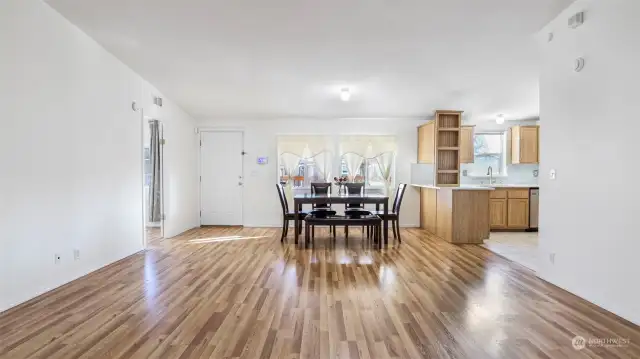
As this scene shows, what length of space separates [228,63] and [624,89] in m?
4.27

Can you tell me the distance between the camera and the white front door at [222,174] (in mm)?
7246

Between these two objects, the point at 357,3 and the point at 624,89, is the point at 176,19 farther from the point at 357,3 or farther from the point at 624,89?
the point at 624,89

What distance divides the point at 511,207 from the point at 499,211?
0.77 ft

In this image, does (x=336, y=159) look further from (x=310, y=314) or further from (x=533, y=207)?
(x=310, y=314)

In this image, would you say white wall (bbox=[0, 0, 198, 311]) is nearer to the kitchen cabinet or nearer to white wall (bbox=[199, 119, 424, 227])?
white wall (bbox=[199, 119, 424, 227])

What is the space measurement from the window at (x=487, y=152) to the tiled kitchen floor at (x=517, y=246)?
155 centimetres

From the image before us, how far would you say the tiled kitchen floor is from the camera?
4.35 meters

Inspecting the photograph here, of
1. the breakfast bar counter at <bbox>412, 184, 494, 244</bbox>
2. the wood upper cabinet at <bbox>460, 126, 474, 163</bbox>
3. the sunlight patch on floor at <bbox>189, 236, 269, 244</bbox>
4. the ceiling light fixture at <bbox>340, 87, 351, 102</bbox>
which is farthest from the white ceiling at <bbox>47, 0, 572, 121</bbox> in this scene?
the sunlight patch on floor at <bbox>189, 236, 269, 244</bbox>

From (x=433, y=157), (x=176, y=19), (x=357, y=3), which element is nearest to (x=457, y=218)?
(x=433, y=157)

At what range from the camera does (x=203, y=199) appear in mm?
7262

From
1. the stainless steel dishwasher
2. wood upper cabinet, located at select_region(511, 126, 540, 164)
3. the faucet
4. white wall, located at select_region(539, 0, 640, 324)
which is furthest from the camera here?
the faucet

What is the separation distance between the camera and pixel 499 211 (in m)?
6.51

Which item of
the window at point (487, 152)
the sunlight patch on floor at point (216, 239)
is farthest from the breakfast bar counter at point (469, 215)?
the sunlight patch on floor at point (216, 239)

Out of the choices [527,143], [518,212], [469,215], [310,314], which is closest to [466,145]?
[527,143]
